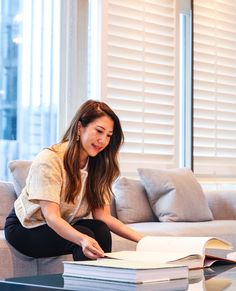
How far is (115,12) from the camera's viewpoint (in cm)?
468

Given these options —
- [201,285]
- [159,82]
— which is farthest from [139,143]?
[201,285]

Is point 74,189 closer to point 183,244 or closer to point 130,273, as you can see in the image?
point 183,244

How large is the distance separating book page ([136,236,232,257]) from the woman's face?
0.50m

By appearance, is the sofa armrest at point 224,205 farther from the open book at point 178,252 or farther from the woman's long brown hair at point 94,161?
the open book at point 178,252

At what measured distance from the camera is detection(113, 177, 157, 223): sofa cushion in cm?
409

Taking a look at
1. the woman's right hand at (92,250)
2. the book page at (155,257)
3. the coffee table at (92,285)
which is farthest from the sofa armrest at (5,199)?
the coffee table at (92,285)

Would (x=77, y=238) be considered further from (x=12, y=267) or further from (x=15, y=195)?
(x=15, y=195)

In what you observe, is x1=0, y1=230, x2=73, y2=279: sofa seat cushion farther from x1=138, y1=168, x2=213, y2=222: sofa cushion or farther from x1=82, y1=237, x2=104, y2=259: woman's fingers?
x1=138, y1=168, x2=213, y2=222: sofa cushion

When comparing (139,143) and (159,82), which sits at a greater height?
(159,82)

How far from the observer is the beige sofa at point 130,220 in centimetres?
284

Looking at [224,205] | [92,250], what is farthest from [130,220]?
[92,250]

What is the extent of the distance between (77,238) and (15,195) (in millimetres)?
1230

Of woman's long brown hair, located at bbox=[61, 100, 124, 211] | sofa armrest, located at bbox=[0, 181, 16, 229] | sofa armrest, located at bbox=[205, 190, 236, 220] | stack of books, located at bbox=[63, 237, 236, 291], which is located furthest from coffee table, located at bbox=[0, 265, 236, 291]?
sofa armrest, located at bbox=[205, 190, 236, 220]

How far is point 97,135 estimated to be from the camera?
2701mm
